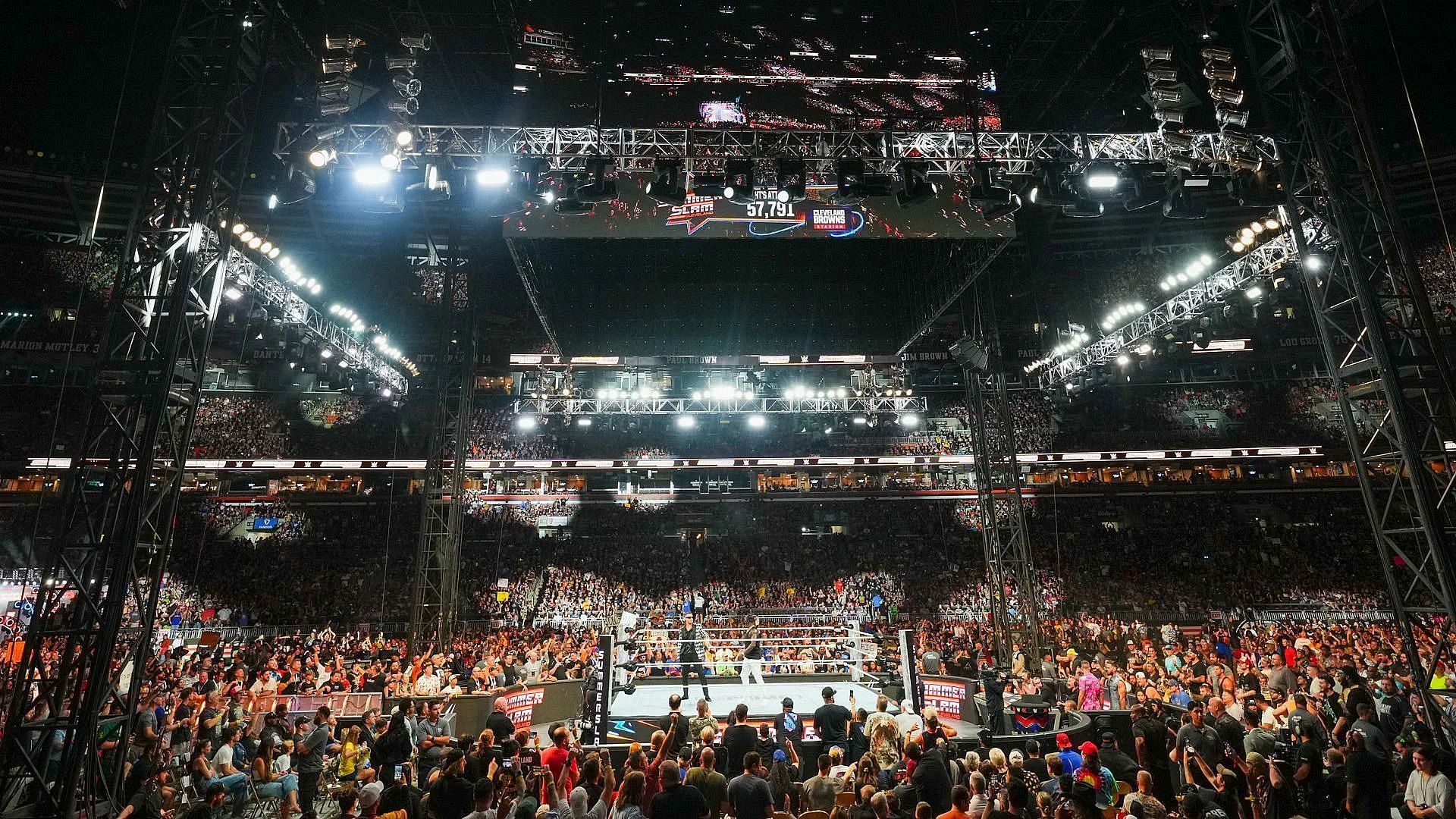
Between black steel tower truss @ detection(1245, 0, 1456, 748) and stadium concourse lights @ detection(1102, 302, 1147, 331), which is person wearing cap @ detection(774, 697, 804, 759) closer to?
black steel tower truss @ detection(1245, 0, 1456, 748)

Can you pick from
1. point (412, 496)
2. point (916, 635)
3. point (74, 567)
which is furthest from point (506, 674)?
point (412, 496)

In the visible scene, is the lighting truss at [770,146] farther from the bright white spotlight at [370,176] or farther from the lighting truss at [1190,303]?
the lighting truss at [1190,303]

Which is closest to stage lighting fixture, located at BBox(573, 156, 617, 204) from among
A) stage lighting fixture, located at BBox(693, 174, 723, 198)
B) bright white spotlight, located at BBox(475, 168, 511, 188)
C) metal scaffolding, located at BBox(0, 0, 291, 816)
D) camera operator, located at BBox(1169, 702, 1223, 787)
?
bright white spotlight, located at BBox(475, 168, 511, 188)

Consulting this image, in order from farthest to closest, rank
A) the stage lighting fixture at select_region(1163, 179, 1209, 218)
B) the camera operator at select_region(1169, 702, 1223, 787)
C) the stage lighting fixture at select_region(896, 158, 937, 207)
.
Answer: the stage lighting fixture at select_region(1163, 179, 1209, 218)
the stage lighting fixture at select_region(896, 158, 937, 207)
the camera operator at select_region(1169, 702, 1223, 787)

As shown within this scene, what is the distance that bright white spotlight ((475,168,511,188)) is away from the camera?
10.3 meters

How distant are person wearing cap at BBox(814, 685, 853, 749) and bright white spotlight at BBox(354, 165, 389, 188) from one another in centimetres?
967

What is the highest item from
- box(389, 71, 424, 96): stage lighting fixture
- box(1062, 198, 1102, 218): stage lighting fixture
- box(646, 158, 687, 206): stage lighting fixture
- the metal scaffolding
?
box(389, 71, 424, 96): stage lighting fixture

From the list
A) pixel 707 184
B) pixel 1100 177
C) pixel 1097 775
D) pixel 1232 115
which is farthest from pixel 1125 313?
pixel 1097 775

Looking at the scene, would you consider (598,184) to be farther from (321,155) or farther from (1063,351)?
(1063,351)

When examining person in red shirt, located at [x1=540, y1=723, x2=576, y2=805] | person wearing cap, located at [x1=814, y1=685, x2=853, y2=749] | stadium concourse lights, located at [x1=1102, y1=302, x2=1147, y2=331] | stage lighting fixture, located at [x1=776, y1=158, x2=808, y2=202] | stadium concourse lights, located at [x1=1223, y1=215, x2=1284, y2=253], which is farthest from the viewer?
stadium concourse lights, located at [x1=1102, y1=302, x2=1147, y2=331]

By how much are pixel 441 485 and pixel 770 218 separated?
33.3 ft

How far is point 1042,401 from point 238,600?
36.4 metres

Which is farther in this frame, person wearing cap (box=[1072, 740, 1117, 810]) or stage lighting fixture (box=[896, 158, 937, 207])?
stage lighting fixture (box=[896, 158, 937, 207])

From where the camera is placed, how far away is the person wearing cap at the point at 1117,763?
6.52 metres
